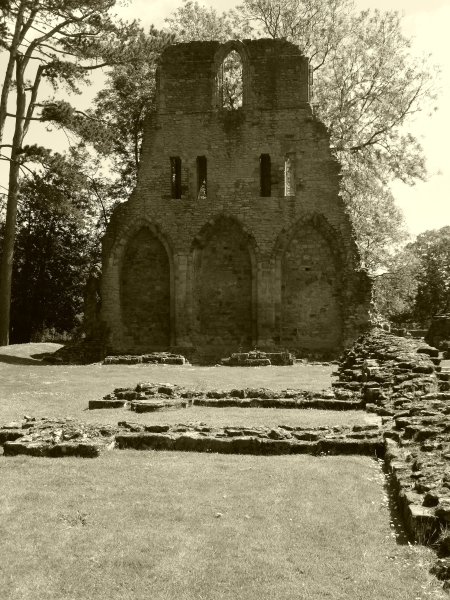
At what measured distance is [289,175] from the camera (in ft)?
102

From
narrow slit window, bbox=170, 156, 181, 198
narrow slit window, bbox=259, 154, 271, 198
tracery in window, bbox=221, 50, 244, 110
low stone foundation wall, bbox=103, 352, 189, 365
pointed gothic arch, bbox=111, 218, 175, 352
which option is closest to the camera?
low stone foundation wall, bbox=103, 352, 189, 365

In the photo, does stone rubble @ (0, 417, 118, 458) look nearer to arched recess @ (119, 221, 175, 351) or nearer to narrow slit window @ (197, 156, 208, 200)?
arched recess @ (119, 221, 175, 351)

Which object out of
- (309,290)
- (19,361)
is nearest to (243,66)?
(309,290)

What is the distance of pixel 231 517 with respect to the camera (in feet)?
24.6

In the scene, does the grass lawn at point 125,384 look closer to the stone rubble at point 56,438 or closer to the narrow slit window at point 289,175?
the stone rubble at point 56,438

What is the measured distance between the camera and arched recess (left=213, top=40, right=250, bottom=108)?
30719mm

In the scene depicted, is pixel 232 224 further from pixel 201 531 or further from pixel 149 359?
pixel 201 531

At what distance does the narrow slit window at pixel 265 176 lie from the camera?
30969 mm

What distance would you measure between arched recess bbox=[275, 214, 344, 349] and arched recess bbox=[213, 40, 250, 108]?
18.3 ft

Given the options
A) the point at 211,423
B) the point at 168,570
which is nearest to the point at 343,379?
the point at 211,423

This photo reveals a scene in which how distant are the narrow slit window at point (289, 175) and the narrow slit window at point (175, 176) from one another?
13.4 ft

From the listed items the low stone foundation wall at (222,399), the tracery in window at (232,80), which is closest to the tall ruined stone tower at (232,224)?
the tracery in window at (232,80)

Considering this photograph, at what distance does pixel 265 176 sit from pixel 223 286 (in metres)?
4.54

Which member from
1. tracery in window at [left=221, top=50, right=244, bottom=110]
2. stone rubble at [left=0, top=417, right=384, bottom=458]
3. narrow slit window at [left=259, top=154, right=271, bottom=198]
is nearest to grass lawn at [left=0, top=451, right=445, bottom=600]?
stone rubble at [left=0, top=417, right=384, bottom=458]
